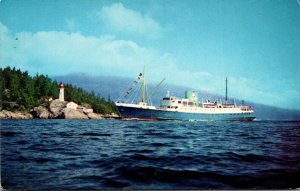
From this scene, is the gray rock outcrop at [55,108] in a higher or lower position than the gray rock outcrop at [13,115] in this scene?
higher

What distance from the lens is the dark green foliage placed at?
3708cm

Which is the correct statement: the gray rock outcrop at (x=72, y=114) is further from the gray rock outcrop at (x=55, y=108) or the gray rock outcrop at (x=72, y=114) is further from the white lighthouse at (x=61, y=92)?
the white lighthouse at (x=61, y=92)

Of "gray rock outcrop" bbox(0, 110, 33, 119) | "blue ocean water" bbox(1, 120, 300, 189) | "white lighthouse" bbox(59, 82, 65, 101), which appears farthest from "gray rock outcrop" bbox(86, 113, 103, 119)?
"blue ocean water" bbox(1, 120, 300, 189)

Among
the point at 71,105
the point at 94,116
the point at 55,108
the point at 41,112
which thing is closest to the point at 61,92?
the point at 71,105

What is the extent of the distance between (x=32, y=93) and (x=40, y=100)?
3.47 metres

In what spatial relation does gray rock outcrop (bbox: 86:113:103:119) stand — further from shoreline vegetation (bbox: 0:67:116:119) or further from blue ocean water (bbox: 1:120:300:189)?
blue ocean water (bbox: 1:120:300:189)

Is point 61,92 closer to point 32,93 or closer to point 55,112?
point 55,112

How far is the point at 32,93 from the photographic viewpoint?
→ 42.8 metres

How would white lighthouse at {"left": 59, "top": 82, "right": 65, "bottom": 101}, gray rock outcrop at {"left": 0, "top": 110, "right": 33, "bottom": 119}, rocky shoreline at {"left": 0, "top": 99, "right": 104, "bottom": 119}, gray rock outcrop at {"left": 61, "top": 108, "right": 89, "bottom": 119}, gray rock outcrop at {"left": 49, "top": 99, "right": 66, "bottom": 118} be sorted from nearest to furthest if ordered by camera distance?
gray rock outcrop at {"left": 0, "top": 110, "right": 33, "bottom": 119} → rocky shoreline at {"left": 0, "top": 99, "right": 104, "bottom": 119} → gray rock outcrop at {"left": 49, "top": 99, "right": 66, "bottom": 118} → gray rock outcrop at {"left": 61, "top": 108, "right": 89, "bottom": 119} → white lighthouse at {"left": 59, "top": 82, "right": 65, "bottom": 101}

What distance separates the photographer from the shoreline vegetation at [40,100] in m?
37.8

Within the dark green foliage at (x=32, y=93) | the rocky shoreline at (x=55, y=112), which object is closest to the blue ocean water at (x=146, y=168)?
the dark green foliage at (x=32, y=93)

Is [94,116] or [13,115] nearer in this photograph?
[13,115]

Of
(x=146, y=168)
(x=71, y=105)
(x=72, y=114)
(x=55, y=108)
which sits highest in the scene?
(x=71, y=105)

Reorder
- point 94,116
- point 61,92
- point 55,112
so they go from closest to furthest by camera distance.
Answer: point 55,112
point 61,92
point 94,116
